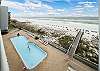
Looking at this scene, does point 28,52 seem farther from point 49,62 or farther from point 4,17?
point 4,17

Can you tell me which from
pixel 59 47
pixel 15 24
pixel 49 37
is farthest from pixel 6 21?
pixel 59 47

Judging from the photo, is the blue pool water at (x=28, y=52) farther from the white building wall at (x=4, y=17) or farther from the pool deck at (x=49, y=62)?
the white building wall at (x=4, y=17)

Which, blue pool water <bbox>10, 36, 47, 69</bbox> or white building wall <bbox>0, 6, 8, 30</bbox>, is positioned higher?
white building wall <bbox>0, 6, 8, 30</bbox>

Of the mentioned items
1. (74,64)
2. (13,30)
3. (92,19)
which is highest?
(92,19)

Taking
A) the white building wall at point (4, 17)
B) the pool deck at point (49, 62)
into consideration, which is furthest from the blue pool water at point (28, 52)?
the white building wall at point (4, 17)

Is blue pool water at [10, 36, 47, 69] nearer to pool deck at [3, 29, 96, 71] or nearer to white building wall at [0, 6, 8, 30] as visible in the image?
pool deck at [3, 29, 96, 71]

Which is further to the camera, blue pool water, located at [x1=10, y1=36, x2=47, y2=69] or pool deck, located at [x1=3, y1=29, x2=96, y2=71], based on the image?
blue pool water, located at [x1=10, y1=36, x2=47, y2=69]

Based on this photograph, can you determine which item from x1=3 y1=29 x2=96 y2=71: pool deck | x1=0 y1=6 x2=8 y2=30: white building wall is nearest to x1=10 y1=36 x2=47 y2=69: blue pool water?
x1=3 y1=29 x2=96 y2=71: pool deck

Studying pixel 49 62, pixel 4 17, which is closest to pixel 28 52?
pixel 49 62

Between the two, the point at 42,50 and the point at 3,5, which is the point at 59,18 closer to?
the point at 42,50
